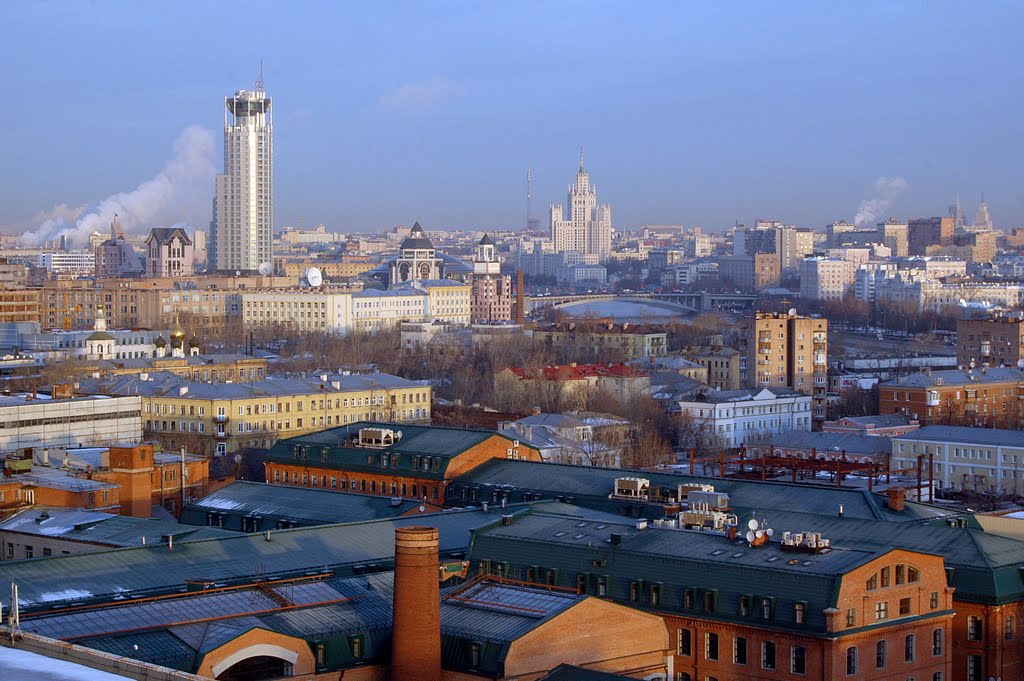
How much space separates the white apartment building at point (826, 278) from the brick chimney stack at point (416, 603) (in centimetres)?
14916

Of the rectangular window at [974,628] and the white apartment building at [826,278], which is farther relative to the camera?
the white apartment building at [826,278]

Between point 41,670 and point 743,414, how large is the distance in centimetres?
4435

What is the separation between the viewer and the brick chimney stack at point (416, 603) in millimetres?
20047

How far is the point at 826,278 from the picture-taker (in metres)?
171

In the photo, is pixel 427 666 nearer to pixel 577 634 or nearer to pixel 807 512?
pixel 577 634

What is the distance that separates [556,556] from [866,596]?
4.52 metres

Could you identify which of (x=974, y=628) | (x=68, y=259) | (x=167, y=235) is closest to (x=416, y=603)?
(x=974, y=628)

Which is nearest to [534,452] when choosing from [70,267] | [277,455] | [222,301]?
[277,455]

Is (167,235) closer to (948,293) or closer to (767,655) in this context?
(948,293)

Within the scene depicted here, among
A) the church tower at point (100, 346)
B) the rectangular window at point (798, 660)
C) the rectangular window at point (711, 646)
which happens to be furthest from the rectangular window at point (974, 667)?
the church tower at point (100, 346)

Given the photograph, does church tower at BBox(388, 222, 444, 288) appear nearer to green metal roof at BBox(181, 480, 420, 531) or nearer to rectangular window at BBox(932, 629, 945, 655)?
green metal roof at BBox(181, 480, 420, 531)

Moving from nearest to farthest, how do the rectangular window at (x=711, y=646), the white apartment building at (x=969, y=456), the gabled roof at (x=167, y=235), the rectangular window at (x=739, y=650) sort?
1. the rectangular window at (x=739, y=650)
2. the rectangular window at (x=711, y=646)
3. the white apartment building at (x=969, y=456)
4. the gabled roof at (x=167, y=235)

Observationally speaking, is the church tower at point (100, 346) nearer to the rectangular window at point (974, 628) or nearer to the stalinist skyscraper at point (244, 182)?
the rectangular window at point (974, 628)

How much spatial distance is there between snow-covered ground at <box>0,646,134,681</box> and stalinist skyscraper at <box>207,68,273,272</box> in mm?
134284
